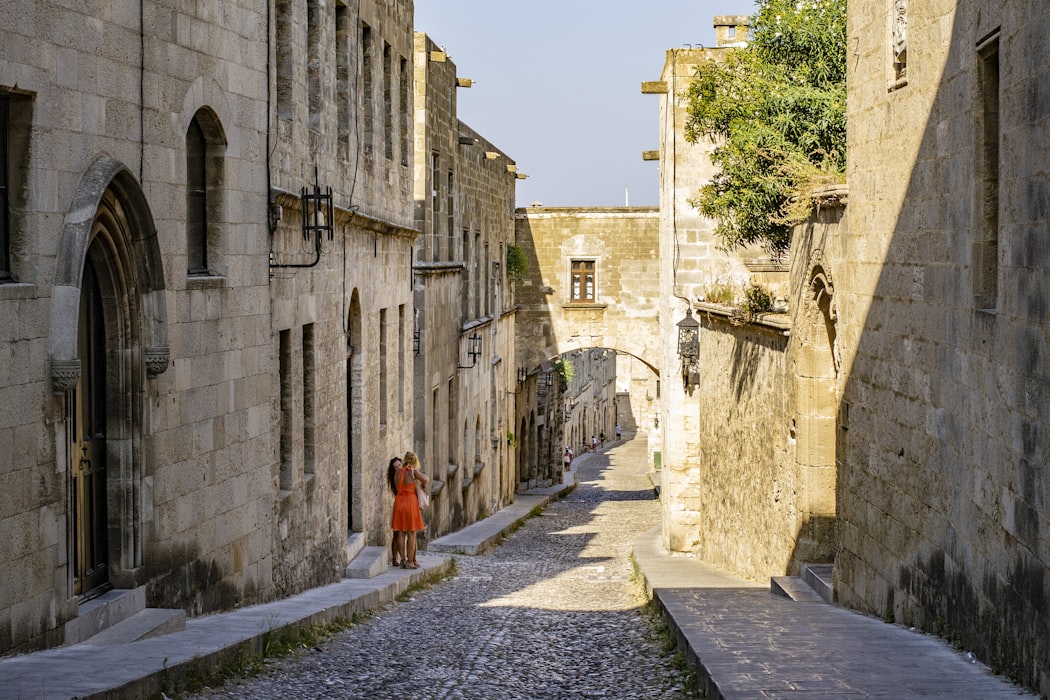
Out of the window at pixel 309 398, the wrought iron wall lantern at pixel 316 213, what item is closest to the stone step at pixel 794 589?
the window at pixel 309 398

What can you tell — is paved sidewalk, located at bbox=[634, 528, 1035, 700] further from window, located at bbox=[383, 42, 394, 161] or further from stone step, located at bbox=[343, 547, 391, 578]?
window, located at bbox=[383, 42, 394, 161]

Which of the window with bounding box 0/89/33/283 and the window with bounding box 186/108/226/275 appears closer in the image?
the window with bounding box 0/89/33/283

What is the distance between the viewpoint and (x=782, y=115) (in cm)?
1561

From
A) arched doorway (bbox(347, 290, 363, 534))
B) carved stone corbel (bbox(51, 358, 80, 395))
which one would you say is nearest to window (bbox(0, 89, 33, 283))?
carved stone corbel (bbox(51, 358, 80, 395))

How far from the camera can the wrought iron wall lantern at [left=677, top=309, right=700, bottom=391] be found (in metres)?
20.7

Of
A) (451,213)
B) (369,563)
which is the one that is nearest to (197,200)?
(369,563)

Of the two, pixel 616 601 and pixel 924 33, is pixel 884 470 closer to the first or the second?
pixel 924 33

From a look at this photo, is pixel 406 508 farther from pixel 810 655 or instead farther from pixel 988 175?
pixel 988 175

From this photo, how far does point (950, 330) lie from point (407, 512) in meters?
8.38

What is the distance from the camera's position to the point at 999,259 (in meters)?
7.23

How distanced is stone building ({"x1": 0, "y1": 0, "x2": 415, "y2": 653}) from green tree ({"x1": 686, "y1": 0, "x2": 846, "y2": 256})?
4.98m

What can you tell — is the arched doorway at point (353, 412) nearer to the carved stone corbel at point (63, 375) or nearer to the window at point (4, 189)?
the carved stone corbel at point (63, 375)

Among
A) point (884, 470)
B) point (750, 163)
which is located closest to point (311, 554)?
point (884, 470)

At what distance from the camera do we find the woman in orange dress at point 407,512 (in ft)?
50.2
